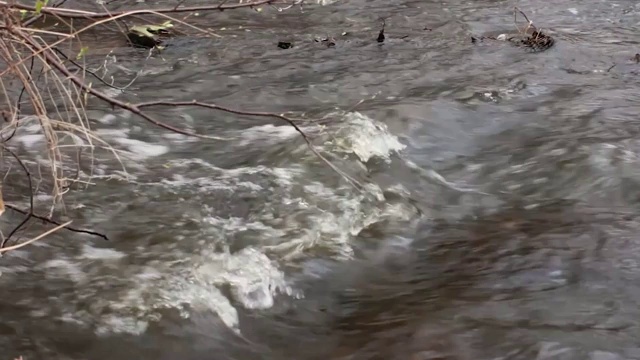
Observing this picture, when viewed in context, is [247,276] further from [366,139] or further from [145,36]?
[145,36]

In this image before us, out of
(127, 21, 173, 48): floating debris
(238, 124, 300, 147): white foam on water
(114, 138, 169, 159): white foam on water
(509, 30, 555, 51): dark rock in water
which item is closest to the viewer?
(114, 138, 169, 159): white foam on water

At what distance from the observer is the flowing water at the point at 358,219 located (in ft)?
10.2

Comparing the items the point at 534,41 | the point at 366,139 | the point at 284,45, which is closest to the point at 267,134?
the point at 366,139

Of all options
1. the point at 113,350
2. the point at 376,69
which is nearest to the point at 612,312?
the point at 113,350

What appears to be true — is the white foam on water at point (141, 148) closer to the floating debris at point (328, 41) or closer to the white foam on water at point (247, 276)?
the white foam on water at point (247, 276)

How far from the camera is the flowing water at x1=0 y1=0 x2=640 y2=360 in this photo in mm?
3098

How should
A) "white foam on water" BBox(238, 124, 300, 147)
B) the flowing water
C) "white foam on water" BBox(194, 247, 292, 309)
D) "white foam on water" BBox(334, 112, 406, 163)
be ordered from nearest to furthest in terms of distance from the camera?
the flowing water → "white foam on water" BBox(194, 247, 292, 309) → "white foam on water" BBox(334, 112, 406, 163) → "white foam on water" BBox(238, 124, 300, 147)

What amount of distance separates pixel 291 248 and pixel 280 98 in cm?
239

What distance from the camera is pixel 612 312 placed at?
10.2 feet

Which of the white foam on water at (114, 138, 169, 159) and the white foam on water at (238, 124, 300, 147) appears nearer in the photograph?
the white foam on water at (114, 138, 169, 159)

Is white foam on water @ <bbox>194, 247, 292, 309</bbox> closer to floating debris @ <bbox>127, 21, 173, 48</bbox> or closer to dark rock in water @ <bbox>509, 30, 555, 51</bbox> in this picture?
floating debris @ <bbox>127, 21, 173, 48</bbox>

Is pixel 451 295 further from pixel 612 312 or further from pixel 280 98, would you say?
pixel 280 98

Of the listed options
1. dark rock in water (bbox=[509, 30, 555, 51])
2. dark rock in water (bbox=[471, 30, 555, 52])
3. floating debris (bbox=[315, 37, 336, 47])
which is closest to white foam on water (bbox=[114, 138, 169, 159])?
floating debris (bbox=[315, 37, 336, 47])

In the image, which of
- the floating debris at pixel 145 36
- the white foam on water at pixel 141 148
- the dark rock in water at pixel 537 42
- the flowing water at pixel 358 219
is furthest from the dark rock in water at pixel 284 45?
the white foam on water at pixel 141 148
